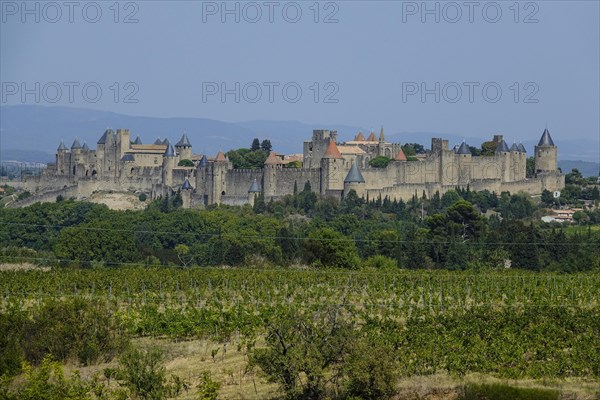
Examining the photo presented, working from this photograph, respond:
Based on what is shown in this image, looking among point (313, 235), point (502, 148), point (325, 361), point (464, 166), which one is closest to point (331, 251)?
point (313, 235)

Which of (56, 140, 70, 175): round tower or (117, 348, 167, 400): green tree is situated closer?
(117, 348, 167, 400): green tree

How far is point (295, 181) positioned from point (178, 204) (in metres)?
7.19

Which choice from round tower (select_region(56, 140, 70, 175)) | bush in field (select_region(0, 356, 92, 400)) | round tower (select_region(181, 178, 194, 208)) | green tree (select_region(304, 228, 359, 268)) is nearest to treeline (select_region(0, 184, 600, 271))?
green tree (select_region(304, 228, 359, 268))

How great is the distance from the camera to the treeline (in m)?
51.2

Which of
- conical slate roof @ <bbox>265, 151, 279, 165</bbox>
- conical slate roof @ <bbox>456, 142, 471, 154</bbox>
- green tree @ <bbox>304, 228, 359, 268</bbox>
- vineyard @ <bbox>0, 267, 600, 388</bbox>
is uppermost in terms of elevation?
conical slate roof @ <bbox>456, 142, 471, 154</bbox>

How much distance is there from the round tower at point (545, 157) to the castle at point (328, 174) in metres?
0.06

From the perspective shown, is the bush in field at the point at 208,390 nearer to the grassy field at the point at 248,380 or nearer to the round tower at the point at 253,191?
the grassy field at the point at 248,380

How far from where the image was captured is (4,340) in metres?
28.9

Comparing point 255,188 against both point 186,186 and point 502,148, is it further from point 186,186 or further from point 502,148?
point 502,148

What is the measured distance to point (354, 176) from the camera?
70.2 m

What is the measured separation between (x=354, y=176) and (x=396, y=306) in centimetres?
3683

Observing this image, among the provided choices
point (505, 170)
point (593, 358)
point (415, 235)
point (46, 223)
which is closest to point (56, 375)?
point (593, 358)

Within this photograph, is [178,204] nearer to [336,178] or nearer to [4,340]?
[336,178]

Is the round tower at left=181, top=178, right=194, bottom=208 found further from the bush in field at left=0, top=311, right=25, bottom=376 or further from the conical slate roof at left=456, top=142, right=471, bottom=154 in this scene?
the bush in field at left=0, top=311, right=25, bottom=376
